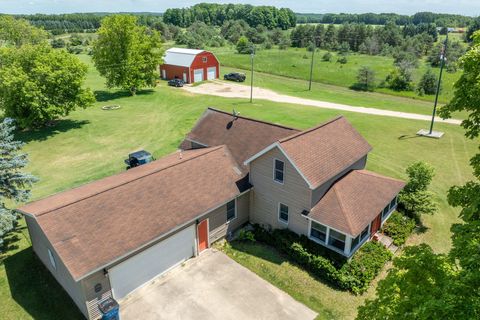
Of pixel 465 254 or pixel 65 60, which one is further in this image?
pixel 65 60

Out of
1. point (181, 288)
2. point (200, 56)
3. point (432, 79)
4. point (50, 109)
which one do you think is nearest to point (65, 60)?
point (50, 109)

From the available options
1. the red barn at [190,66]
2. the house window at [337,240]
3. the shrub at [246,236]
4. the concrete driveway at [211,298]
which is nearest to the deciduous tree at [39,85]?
the red barn at [190,66]

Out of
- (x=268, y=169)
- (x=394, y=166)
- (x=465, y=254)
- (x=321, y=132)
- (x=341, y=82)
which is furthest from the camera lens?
(x=341, y=82)

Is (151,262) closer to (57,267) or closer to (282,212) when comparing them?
(57,267)

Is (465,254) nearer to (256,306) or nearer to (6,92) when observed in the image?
(256,306)

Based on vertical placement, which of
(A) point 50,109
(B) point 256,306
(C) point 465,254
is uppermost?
(C) point 465,254

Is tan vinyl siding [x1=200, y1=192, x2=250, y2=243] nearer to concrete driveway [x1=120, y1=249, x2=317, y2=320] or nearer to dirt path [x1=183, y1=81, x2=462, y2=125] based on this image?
concrete driveway [x1=120, y1=249, x2=317, y2=320]

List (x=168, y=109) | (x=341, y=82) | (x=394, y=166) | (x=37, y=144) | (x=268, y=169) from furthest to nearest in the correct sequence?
(x=341, y=82), (x=168, y=109), (x=37, y=144), (x=394, y=166), (x=268, y=169)

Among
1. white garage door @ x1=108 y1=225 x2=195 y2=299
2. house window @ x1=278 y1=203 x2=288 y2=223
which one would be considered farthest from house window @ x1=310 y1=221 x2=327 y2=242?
white garage door @ x1=108 y1=225 x2=195 y2=299

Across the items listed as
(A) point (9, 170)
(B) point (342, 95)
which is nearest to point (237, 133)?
(A) point (9, 170)
